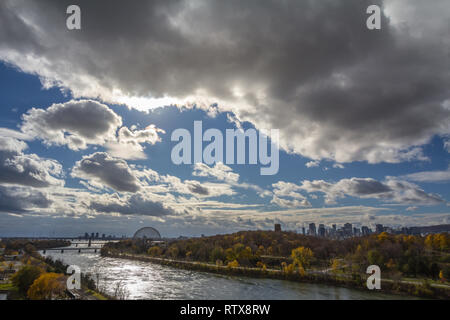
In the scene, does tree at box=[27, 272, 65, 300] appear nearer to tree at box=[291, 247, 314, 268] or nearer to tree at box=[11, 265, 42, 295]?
tree at box=[11, 265, 42, 295]

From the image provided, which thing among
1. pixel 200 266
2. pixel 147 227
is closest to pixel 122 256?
pixel 200 266

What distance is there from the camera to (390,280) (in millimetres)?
41406

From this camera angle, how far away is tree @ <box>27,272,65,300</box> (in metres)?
26.0

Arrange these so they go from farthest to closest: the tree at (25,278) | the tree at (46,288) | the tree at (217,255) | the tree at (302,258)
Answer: the tree at (217,255), the tree at (302,258), the tree at (25,278), the tree at (46,288)

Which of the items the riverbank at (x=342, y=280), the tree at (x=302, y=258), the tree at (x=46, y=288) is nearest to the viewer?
the tree at (x=46, y=288)

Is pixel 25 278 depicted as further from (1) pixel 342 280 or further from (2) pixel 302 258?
(2) pixel 302 258

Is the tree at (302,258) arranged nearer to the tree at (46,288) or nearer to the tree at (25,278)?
the tree at (46,288)

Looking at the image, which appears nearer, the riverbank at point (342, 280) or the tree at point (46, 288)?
the tree at point (46, 288)

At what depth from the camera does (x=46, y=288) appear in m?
26.5

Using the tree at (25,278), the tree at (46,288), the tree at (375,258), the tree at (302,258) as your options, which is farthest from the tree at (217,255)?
the tree at (46,288)

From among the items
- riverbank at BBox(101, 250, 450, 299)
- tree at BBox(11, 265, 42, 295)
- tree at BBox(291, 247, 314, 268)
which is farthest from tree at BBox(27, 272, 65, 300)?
tree at BBox(291, 247, 314, 268)

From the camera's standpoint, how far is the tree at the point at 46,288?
85.3ft

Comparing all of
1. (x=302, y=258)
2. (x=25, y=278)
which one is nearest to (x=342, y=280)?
(x=302, y=258)
